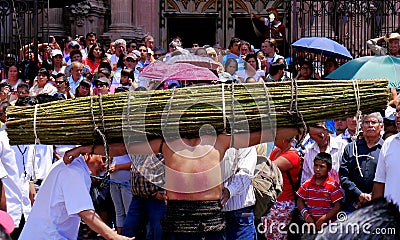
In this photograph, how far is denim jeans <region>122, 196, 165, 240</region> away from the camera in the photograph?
755 cm

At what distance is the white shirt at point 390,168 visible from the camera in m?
6.27

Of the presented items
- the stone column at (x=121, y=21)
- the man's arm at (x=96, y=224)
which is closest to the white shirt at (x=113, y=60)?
the stone column at (x=121, y=21)

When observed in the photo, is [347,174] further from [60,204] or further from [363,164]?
[60,204]

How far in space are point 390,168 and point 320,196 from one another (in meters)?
1.59

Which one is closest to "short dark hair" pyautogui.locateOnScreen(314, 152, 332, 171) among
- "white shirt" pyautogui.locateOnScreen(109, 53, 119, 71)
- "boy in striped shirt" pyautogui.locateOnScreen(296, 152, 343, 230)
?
"boy in striped shirt" pyautogui.locateOnScreen(296, 152, 343, 230)

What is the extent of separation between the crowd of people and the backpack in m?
0.15

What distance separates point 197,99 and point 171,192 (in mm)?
739

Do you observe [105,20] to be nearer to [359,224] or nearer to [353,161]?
[353,161]

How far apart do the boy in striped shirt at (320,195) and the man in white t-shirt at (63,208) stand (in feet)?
9.67

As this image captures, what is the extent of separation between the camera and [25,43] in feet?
51.9

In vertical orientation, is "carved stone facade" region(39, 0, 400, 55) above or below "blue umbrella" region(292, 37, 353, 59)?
above

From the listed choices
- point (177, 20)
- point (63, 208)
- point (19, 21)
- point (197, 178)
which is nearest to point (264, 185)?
point (197, 178)

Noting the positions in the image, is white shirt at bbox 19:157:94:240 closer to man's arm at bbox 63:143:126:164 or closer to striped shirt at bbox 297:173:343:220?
man's arm at bbox 63:143:126:164

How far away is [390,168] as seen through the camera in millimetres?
6355
